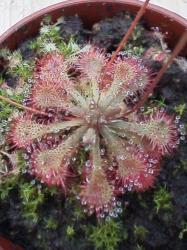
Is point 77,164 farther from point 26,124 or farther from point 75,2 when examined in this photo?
point 75,2

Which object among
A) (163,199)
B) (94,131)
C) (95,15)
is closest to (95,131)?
(94,131)

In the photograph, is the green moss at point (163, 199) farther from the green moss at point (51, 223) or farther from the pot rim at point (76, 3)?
the pot rim at point (76, 3)

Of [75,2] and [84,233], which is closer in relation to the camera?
[84,233]

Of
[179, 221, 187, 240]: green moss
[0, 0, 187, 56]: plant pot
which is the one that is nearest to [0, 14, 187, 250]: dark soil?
[179, 221, 187, 240]: green moss

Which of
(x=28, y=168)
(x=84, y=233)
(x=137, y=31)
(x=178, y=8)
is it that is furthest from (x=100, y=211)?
(x=178, y=8)

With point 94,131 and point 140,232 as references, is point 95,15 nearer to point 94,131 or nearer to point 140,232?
point 94,131

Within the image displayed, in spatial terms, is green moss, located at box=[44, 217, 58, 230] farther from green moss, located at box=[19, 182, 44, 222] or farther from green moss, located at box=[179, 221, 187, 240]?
green moss, located at box=[179, 221, 187, 240]
